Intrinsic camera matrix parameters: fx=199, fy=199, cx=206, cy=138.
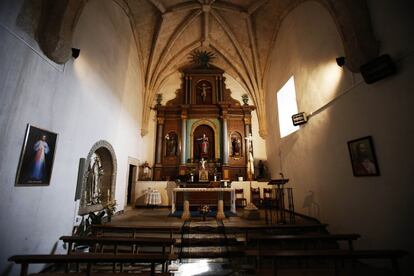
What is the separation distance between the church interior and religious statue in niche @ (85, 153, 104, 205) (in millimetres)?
63

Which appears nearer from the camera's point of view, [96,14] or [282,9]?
[96,14]

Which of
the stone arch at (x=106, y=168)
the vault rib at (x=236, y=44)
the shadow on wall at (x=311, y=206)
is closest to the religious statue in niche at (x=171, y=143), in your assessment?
the stone arch at (x=106, y=168)

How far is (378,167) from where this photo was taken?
352 centimetres

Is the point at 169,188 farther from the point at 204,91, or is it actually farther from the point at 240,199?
the point at 204,91

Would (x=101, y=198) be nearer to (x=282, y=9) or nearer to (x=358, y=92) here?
(x=358, y=92)

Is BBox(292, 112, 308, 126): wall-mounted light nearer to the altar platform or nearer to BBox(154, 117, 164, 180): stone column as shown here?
the altar platform

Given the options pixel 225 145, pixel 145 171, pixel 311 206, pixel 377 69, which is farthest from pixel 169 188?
pixel 377 69

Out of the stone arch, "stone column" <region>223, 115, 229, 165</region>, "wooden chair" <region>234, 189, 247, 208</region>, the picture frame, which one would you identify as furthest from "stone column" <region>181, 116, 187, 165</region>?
the picture frame

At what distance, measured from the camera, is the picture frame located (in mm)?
3601

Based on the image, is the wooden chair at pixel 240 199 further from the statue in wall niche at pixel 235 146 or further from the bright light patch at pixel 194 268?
the bright light patch at pixel 194 268

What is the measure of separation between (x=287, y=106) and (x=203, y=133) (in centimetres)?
469

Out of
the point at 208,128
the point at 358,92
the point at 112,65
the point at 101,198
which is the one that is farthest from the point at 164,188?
the point at 358,92

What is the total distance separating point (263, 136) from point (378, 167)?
6.85m

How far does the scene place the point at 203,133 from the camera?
35.7ft
